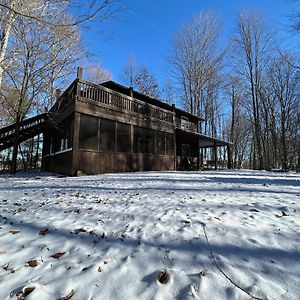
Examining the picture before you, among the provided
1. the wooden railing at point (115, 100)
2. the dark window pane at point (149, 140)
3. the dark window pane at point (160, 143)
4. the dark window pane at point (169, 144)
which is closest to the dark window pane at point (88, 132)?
the wooden railing at point (115, 100)

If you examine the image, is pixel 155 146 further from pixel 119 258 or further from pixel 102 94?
pixel 119 258

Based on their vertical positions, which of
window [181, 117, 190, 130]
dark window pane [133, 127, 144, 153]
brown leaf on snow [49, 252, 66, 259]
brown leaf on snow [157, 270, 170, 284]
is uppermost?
window [181, 117, 190, 130]

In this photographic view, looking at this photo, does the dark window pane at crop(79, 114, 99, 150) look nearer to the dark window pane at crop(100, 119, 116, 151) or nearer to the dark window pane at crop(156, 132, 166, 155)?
the dark window pane at crop(100, 119, 116, 151)

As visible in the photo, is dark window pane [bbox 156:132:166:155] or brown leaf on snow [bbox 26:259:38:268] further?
dark window pane [bbox 156:132:166:155]

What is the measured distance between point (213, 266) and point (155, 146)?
43.2ft

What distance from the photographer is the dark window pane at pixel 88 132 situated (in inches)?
422

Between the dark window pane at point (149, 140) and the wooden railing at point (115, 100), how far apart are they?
1.08 meters

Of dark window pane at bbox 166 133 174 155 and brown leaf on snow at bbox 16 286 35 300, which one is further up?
dark window pane at bbox 166 133 174 155

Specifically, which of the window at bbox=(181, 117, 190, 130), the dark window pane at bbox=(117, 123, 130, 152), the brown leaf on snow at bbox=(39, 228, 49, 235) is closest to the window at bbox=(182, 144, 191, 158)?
the window at bbox=(181, 117, 190, 130)

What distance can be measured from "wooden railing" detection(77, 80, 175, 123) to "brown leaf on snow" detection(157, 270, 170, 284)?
9871mm

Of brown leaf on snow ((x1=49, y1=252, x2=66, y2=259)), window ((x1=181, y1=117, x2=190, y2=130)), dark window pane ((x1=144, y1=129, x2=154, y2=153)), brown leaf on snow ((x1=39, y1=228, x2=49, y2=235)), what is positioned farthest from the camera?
window ((x1=181, y1=117, x2=190, y2=130))

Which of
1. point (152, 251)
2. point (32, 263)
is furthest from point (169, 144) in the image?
point (32, 263)

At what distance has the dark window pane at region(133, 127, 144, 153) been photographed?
1370 centimetres

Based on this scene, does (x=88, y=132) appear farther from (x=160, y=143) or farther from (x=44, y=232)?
(x=44, y=232)
